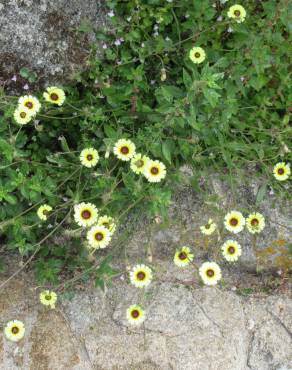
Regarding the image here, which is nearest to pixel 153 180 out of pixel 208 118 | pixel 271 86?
pixel 208 118

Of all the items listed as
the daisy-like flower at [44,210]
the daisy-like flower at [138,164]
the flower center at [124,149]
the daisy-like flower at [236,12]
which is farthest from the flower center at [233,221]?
the daisy-like flower at [236,12]

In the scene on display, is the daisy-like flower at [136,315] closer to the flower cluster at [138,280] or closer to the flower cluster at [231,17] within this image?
the flower cluster at [138,280]

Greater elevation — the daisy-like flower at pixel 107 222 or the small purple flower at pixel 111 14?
the small purple flower at pixel 111 14

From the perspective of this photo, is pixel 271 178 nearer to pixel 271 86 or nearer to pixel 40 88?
pixel 271 86

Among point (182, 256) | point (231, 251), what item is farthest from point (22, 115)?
point (231, 251)

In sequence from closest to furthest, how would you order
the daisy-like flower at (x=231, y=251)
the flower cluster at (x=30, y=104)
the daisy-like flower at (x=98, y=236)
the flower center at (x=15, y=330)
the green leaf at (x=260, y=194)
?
the daisy-like flower at (x=98, y=236), the flower cluster at (x=30, y=104), the flower center at (x=15, y=330), the daisy-like flower at (x=231, y=251), the green leaf at (x=260, y=194)

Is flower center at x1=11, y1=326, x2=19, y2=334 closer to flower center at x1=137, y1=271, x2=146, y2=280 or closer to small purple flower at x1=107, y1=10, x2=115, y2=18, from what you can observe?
flower center at x1=137, y1=271, x2=146, y2=280
